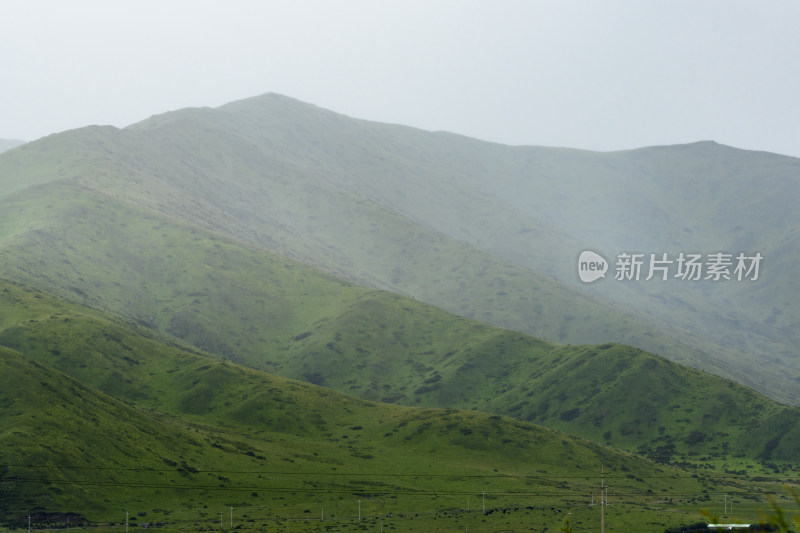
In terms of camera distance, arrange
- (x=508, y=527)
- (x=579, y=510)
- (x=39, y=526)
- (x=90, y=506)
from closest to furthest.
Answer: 1. (x=39, y=526)
2. (x=90, y=506)
3. (x=508, y=527)
4. (x=579, y=510)

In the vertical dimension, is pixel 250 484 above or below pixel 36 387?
below

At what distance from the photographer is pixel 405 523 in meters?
176

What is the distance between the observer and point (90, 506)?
→ 6481 inches

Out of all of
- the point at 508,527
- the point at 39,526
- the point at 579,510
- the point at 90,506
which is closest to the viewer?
the point at 39,526

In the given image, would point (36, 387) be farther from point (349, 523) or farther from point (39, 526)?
point (349, 523)

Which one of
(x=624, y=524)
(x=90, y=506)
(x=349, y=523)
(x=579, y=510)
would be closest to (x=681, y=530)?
(x=624, y=524)

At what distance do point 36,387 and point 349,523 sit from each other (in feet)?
274

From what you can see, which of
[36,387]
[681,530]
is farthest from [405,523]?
[36,387]

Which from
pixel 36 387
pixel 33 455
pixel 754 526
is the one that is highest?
pixel 36 387

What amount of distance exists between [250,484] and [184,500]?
69.1ft

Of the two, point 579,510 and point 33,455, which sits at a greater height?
point 33,455

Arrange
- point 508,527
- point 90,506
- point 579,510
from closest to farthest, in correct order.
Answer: point 90,506 < point 508,527 < point 579,510

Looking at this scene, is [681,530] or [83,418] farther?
[83,418]

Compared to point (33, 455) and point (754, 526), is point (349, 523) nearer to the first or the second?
point (33, 455)
